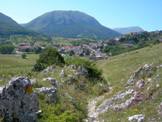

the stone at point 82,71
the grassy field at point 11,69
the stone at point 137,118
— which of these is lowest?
the grassy field at point 11,69

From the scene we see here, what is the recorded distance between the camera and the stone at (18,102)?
878 inches

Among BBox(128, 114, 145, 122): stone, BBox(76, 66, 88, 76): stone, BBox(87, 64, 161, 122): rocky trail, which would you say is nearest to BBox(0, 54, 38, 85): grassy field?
BBox(76, 66, 88, 76): stone

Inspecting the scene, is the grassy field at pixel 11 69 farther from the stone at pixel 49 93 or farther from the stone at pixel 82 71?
the stone at pixel 82 71

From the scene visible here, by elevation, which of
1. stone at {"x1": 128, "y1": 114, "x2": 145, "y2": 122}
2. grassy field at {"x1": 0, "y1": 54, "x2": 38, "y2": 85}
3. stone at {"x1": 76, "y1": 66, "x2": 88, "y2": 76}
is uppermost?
stone at {"x1": 128, "y1": 114, "x2": 145, "y2": 122}

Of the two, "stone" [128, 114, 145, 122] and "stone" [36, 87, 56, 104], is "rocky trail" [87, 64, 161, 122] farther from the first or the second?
"stone" [36, 87, 56, 104]

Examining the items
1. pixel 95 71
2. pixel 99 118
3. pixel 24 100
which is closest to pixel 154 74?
pixel 99 118

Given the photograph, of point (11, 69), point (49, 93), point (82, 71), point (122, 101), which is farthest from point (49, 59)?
point (49, 93)

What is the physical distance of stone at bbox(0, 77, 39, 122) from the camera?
73.2ft

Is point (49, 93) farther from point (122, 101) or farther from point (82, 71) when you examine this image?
point (82, 71)

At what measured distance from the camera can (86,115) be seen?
1201 inches

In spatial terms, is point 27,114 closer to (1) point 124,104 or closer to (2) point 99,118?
(2) point 99,118

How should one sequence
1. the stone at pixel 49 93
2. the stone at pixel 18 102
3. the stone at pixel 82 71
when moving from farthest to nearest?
1. the stone at pixel 82 71
2. the stone at pixel 49 93
3. the stone at pixel 18 102

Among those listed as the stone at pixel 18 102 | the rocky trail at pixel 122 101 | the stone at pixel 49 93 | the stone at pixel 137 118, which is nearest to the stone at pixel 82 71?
the rocky trail at pixel 122 101

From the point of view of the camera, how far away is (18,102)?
23016 mm
